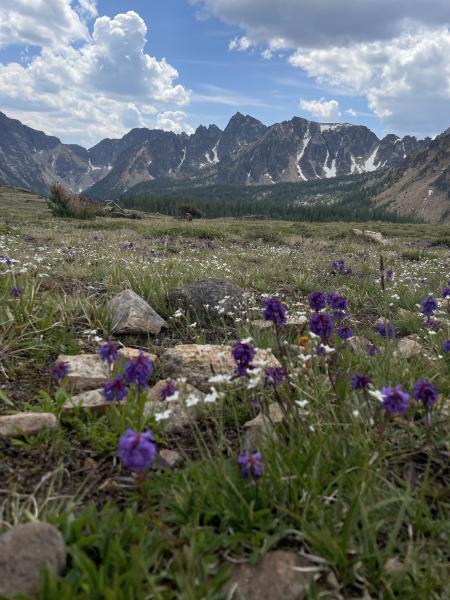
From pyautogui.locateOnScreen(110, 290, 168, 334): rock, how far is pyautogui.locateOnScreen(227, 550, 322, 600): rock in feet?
13.3

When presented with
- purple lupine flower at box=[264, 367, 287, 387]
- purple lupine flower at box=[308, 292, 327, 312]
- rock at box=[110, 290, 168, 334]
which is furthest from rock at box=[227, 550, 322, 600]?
rock at box=[110, 290, 168, 334]

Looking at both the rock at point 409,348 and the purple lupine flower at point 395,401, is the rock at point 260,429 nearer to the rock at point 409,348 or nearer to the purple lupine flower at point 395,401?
the purple lupine flower at point 395,401

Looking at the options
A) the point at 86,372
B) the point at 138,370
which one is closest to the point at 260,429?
the point at 138,370

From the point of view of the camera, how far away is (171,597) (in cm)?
206

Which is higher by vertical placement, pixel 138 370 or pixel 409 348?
pixel 138 370

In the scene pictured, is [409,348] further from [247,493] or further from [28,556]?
[28,556]

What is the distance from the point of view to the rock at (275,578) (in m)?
2.14

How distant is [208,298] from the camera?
23.5ft

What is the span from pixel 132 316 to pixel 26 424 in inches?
110

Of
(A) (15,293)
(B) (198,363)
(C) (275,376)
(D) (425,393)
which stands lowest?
(B) (198,363)

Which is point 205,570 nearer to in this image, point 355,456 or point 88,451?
point 355,456

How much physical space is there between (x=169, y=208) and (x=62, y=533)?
194m

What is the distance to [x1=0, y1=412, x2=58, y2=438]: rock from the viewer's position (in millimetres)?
3397

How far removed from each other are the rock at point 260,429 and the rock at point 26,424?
1.53 metres
